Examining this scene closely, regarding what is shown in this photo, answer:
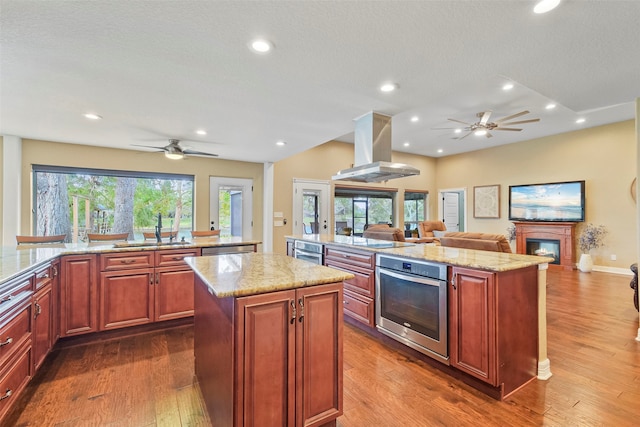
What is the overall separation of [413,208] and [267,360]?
830cm

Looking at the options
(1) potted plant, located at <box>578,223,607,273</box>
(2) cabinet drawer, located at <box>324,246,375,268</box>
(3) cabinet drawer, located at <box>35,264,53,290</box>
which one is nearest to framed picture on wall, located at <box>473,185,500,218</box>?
(1) potted plant, located at <box>578,223,607,273</box>

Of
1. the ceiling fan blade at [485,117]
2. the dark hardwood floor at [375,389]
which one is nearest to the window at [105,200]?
the dark hardwood floor at [375,389]

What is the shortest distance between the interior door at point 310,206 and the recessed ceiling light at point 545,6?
5566 mm

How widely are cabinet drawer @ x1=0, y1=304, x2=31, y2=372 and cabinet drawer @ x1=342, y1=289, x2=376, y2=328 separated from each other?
2.61 m

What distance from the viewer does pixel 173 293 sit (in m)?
3.09

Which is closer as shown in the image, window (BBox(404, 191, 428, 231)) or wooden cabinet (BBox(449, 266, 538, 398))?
wooden cabinet (BBox(449, 266, 538, 398))

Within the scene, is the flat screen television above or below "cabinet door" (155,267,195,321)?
above

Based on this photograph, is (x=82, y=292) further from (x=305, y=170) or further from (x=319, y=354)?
(x=305, y=170)

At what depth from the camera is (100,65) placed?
229 cm

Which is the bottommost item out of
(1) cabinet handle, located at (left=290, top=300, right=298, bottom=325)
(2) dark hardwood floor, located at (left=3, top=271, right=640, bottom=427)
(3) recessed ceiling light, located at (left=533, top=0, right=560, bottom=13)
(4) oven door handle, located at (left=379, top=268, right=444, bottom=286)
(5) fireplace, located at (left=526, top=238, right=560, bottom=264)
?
(2) dark hardwood floor, located at (left=3, top=271, right=640, bottom=427)

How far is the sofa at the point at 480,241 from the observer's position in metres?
2.99

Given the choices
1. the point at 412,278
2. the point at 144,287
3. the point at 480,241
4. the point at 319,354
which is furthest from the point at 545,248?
the point at 144,287

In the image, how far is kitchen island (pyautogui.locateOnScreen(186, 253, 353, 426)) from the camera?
4.36 ft

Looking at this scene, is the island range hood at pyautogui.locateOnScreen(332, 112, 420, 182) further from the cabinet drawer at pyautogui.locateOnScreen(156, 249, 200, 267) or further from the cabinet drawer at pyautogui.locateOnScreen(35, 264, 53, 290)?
the cabinet drawer at pyautogui.locateOnScreen(35, 264, 53, 290)
